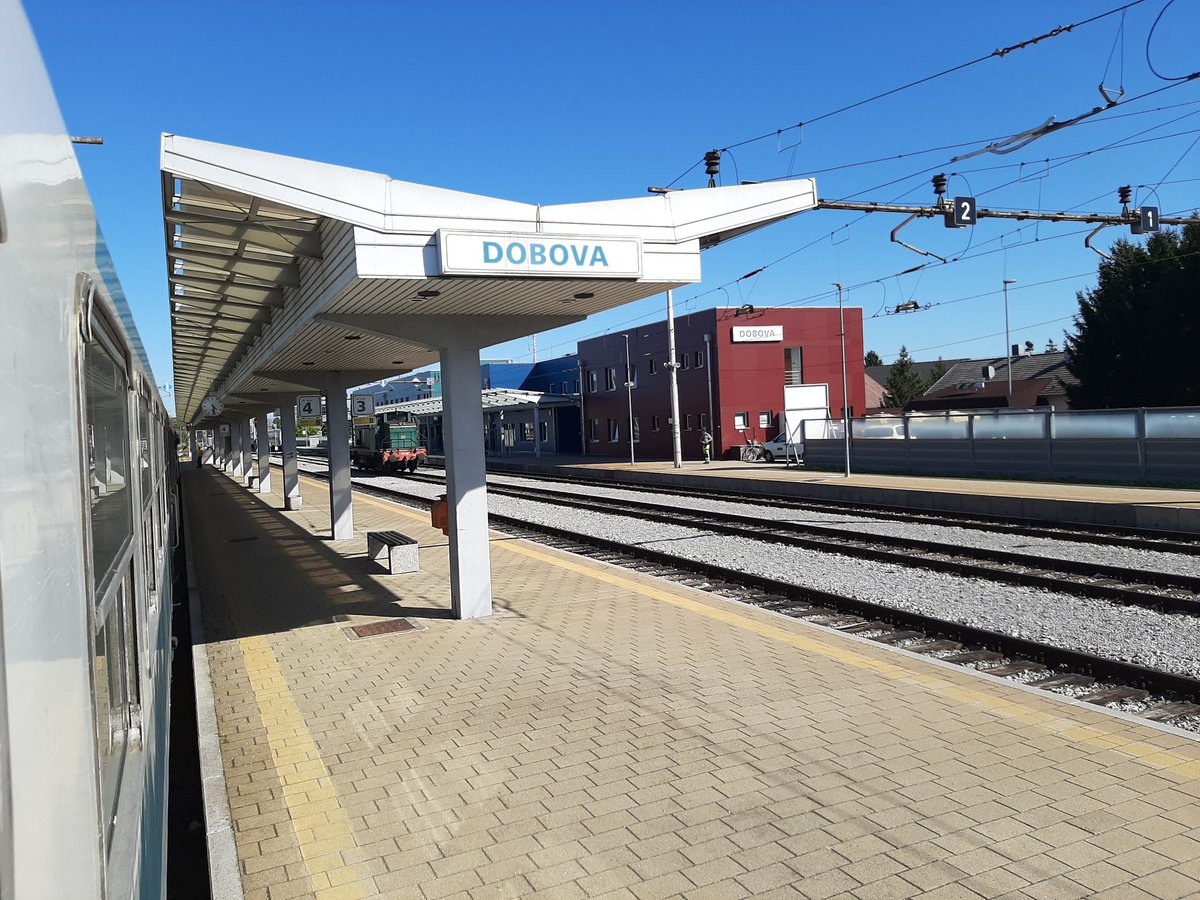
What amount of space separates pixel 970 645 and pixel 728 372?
3318 cm

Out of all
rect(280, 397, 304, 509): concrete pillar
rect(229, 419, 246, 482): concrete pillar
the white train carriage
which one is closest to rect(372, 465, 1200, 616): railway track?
the white train carriage

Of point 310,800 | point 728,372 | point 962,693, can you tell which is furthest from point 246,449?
point 962,693

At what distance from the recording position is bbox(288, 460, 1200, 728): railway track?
6467 mm

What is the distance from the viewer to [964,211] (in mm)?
13336

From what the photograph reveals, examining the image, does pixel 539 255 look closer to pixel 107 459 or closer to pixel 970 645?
pixel 107 459

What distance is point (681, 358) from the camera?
43719mm

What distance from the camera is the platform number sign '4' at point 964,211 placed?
13305 millimetres

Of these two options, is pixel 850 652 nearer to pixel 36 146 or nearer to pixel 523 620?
pixel 523 620

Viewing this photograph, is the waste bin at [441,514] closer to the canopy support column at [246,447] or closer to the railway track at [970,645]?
the railway track at [970,645]

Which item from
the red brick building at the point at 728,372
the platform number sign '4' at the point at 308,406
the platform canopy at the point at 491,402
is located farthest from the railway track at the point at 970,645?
the platform canopy at the point at 491,402

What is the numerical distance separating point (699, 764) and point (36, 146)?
4.78 meters

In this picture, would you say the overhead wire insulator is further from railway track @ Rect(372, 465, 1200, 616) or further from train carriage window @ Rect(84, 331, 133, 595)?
train carriage window @ Rect(84, 331, 133, 595)

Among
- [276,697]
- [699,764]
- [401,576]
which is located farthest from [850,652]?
[401,576]

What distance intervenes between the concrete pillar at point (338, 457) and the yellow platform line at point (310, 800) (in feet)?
30.4
